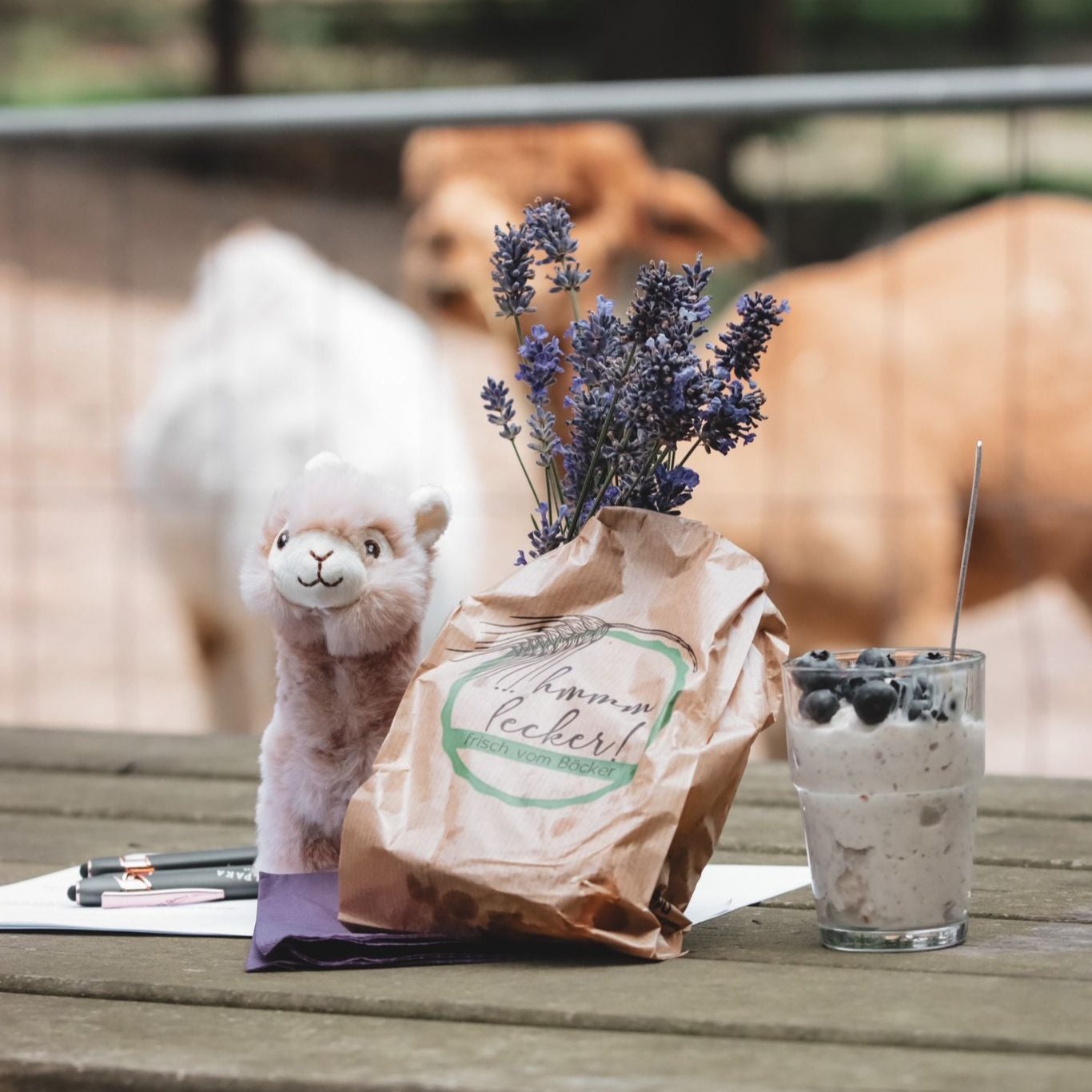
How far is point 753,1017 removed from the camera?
69 cm

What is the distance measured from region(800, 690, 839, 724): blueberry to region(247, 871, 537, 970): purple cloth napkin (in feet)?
0.60

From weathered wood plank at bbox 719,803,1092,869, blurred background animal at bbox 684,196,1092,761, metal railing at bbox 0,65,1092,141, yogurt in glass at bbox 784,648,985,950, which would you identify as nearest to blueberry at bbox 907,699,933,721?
yogurt in glass at bbox 784,648,985,950

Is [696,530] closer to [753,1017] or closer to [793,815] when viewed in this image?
[753,1017]

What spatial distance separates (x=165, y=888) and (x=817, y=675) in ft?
1.39

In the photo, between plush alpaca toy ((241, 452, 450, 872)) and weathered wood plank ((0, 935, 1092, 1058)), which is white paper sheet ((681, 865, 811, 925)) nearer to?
weathered wood plank ((0, 935, 1092, 1058))

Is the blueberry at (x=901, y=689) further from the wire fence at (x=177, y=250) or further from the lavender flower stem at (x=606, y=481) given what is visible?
the wire fence at (x=177, y=250)

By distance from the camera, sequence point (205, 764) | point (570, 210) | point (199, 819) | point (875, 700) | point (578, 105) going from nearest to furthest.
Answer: point (875, 700), point (199, 819), point (205, 764), point (578, 105), point (570, 210)

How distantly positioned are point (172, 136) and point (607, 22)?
5.55 m

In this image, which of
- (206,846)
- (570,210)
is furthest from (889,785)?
(570,210)

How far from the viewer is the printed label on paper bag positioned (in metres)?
0.81

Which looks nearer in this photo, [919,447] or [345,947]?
[345,947]

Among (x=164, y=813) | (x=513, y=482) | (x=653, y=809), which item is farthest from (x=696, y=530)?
(x=513, y=482)

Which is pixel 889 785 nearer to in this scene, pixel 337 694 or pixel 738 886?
pixel 738 886

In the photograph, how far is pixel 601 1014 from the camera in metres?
0.70
